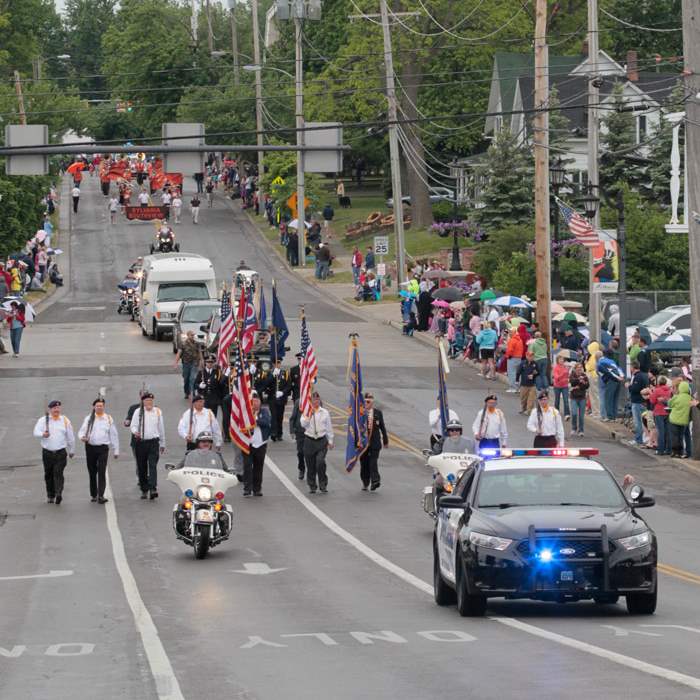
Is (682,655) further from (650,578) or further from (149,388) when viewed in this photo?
(149,388)

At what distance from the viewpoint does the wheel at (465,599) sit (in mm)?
16656

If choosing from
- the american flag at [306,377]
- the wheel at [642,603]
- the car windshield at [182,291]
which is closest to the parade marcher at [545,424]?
the american flag at [306,377]

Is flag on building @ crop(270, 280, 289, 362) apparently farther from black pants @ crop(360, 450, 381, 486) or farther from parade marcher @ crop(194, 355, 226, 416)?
black pants @ crop(360, 450, 381, 486)

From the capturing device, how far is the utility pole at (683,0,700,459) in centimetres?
3150

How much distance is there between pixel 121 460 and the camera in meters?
33.9

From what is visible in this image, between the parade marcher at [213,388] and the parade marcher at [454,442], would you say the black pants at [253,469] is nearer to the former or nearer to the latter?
the parade marcher at [454,442]

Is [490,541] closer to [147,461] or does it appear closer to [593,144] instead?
[147,461]

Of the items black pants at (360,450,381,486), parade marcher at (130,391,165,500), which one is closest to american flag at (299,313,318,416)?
black pants at (360,450,381,486)

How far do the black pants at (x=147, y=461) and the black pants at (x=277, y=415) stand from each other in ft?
20.4

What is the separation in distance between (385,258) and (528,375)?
39396 millimetres

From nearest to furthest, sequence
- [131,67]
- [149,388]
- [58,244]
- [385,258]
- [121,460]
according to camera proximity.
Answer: [121,460] < [149,388] < [385,258] < [58,244] < [131,67]

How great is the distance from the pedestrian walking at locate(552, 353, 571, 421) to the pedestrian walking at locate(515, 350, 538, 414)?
46 cm

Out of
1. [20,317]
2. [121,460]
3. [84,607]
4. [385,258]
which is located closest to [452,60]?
[385,258]

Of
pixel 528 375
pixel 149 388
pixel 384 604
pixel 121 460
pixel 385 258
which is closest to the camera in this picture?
pixel 384 604
